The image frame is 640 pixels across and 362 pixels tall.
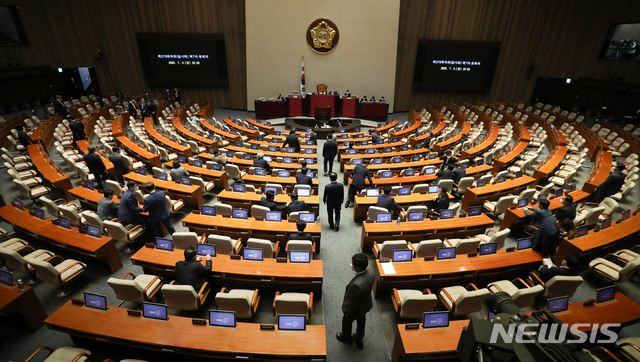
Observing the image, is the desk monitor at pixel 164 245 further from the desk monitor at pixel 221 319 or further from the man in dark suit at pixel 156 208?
the desk monitor at pixel 221 319

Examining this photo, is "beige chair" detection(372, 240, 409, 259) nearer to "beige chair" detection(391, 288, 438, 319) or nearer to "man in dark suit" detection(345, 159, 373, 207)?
"beige chair" detection(391, 288, 438, 319)

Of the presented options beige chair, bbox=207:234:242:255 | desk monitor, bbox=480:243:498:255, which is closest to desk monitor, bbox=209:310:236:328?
beige chair, bbox=207:234:242:255

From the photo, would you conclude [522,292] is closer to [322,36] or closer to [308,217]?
[308,217]

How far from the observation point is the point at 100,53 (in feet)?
61.1

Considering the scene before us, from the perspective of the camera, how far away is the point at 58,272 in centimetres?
457

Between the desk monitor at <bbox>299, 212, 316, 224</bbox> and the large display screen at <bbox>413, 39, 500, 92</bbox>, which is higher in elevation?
the large display screen at <bbox>413, 39, 500, 92</bbox>

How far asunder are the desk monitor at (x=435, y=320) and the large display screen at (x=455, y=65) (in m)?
18.7

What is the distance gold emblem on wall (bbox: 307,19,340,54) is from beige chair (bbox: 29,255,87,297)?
17.1 meters

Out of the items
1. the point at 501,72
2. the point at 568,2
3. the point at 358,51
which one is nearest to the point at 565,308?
the point at 358,51

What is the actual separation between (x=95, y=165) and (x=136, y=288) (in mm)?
5306

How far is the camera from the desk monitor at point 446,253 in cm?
488

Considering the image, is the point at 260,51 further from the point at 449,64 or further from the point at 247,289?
the point at 247,289

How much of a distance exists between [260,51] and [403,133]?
34.7 ft

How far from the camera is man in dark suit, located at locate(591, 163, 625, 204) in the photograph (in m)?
7.27
